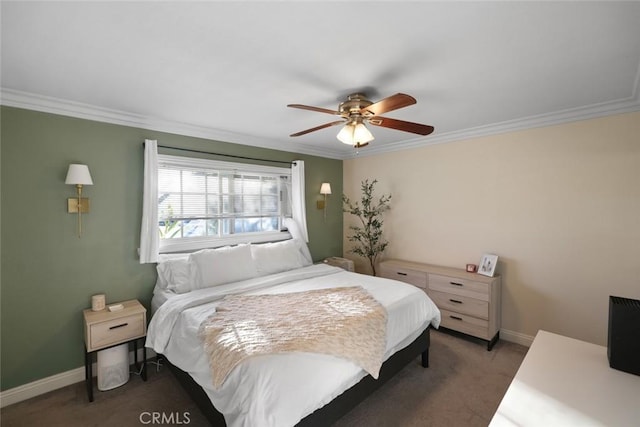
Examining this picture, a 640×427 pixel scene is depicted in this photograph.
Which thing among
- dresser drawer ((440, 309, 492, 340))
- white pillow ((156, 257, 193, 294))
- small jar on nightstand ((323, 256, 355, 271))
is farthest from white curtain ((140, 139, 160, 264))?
dresser drawer ((440, 309, 492, 340))

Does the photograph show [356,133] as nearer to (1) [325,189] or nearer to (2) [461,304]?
(1) [325,189]

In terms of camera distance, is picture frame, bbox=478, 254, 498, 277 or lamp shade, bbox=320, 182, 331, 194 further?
lamp shade, bbox=320, 182, 331, 194

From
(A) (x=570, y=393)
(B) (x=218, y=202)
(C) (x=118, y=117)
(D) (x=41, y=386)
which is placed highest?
(C) (x=118, y=117)

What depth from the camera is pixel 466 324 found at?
3.13 metres

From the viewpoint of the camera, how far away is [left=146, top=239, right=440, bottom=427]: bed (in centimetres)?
145

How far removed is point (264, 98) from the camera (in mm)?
2334

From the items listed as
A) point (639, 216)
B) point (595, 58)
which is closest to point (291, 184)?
point (595, 58)

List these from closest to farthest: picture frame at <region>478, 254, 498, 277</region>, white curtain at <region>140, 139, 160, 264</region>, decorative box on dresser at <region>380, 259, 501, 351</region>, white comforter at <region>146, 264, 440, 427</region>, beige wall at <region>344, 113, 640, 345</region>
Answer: white comforter at <region>146, 264, 440, 427</region>, beige wall at <region>344, 113, 640, 345</region>, white curtain at <region>140, 139, 160, 264</region>, decorative box on dresser at <region>380, 259, 501, 351</region>, picture frame at <region>478, 254, 498, 277</region>

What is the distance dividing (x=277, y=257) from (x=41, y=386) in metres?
2.31

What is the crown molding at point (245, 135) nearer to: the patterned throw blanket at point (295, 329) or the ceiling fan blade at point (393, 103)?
the ceiling fan blade at point (393, 103)

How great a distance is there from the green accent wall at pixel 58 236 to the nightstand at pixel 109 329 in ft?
0.86

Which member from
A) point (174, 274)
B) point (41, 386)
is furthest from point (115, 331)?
point (41, 386)

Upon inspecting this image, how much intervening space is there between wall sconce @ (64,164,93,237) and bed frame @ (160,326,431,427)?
159cm

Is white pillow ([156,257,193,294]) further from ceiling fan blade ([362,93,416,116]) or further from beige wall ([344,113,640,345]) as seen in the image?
beige wall ([344,113,640,345])
